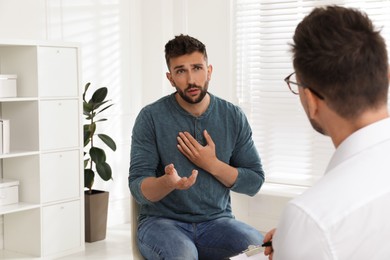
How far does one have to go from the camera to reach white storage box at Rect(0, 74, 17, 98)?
411 cm

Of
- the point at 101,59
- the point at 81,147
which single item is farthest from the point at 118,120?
the point at 81,147

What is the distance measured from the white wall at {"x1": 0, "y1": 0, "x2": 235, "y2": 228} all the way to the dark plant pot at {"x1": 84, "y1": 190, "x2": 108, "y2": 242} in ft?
1.25

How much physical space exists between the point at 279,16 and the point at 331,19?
391 centimetres

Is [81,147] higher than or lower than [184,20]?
lower

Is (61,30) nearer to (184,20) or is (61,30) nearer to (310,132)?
(184,20)

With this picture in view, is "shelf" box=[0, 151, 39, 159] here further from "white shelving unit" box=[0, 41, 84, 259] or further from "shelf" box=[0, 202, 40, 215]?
"shelf" box=[0, 202, 40, 215]

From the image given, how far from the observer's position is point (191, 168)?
2.69m

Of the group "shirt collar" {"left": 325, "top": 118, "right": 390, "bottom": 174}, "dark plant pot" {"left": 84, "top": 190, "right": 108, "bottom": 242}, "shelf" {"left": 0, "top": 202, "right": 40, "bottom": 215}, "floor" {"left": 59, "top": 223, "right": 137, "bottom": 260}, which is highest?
"shirt collar" {"left": 325, "top": 118, "right": 390, "bottom": 174}

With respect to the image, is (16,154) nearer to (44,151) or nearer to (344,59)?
(44,151)

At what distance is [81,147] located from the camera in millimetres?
4535

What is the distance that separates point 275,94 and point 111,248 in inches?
66.9

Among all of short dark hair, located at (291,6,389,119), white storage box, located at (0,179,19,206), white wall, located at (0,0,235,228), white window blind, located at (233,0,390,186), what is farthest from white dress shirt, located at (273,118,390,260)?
white wall, located at (0,0,235,228)

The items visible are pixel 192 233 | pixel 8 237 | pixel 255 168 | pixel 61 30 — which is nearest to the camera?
pixel 192 233

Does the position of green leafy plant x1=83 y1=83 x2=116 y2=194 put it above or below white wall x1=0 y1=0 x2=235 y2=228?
below
